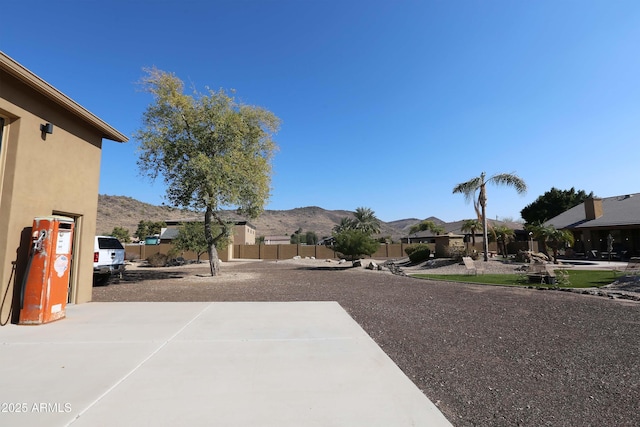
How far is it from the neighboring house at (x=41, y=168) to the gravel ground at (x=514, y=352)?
9.49 ft

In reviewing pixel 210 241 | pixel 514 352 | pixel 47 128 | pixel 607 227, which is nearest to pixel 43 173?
pixel 47 128

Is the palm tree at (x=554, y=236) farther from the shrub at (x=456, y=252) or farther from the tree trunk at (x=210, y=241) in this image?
the tree trunk at (x=210, y=241)

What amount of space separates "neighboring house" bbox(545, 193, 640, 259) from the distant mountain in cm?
3048

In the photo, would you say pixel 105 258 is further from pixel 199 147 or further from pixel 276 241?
pixel 276 241

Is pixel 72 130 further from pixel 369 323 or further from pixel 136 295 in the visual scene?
pixel 369 323

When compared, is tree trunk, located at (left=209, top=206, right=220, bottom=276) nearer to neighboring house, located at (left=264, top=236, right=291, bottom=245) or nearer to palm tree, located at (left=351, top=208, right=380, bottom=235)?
palm tree, located at (left=351, top=208, right=380, bottom=235)

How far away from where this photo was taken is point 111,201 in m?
90.1

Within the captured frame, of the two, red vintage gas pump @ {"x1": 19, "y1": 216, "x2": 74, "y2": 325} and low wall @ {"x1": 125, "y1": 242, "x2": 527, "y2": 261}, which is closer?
red vintage gas pump @ {"x1": 19, "y1": 216, "x2": 74, "y2": 325}

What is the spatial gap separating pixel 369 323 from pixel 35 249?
Result: 680 centimetres

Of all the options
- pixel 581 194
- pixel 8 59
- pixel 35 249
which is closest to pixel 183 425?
pixel 35 249

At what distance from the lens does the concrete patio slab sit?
11.0 feet

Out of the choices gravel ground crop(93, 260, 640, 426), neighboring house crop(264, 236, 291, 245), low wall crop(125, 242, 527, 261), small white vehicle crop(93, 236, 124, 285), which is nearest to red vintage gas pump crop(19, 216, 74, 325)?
gravel ground crop(93, 260, 640, 426)

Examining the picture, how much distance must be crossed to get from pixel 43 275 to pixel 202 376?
4.66 metres

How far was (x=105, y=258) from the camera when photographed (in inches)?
544
